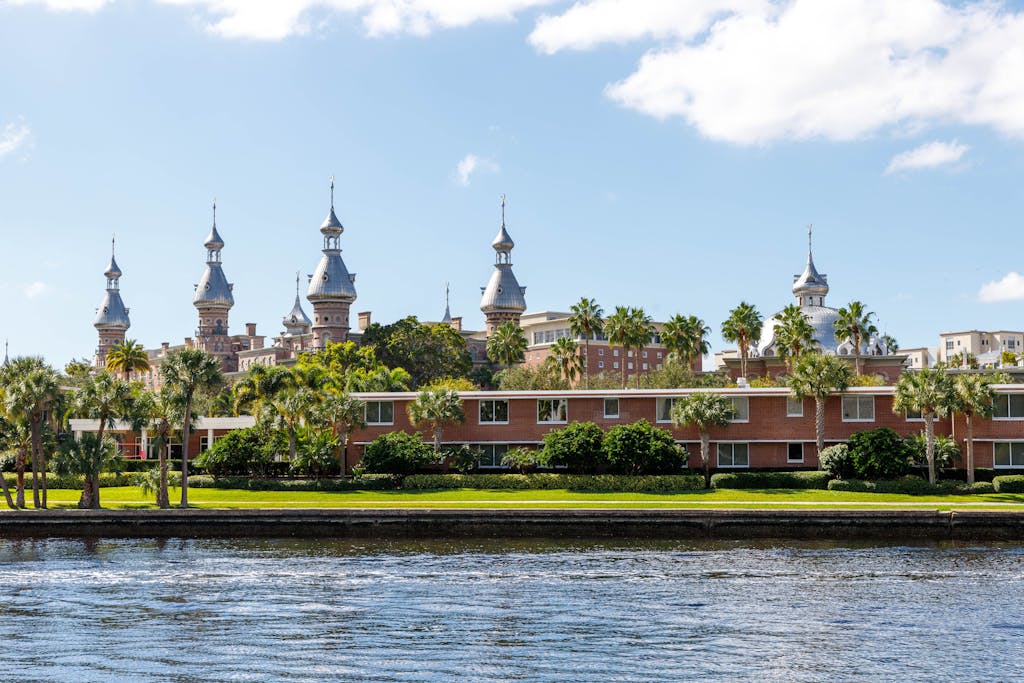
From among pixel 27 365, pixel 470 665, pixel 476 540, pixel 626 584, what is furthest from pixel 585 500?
pixel 470 665

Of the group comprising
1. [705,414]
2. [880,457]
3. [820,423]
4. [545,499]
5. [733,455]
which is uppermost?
[705,414]

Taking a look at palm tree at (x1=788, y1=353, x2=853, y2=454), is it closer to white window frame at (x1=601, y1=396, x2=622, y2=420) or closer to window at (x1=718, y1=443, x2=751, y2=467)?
window at (x1=718, y1=443, x2=751, y2=467)

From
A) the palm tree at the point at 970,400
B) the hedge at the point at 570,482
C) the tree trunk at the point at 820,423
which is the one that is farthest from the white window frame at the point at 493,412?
the palm tree at the point at 970,400

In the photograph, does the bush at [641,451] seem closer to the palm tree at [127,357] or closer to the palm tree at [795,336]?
the palm tree at [795,336]

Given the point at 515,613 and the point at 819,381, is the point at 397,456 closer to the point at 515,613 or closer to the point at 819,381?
the point at 819,381

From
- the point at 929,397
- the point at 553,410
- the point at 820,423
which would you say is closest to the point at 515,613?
the point at 929,397

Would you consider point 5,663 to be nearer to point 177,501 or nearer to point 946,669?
point 946,669

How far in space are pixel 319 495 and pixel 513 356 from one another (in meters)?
62.7

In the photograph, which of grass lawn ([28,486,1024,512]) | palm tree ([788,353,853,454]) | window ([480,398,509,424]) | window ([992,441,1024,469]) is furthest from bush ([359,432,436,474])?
window ([992,441,1024,469])

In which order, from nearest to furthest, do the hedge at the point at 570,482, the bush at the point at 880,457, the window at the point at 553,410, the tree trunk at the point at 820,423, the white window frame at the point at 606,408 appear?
the bush at the point at 880,457 < the hedge at the point at 570,482 < the tree trunk at the point at 820,423 < the white window frame at the point at 606,408 < the window at the point at 553,410

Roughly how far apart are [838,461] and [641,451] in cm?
1023

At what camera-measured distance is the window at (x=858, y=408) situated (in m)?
69.4

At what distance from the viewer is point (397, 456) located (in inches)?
2773

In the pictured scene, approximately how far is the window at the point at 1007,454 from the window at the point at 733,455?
1282 cm
